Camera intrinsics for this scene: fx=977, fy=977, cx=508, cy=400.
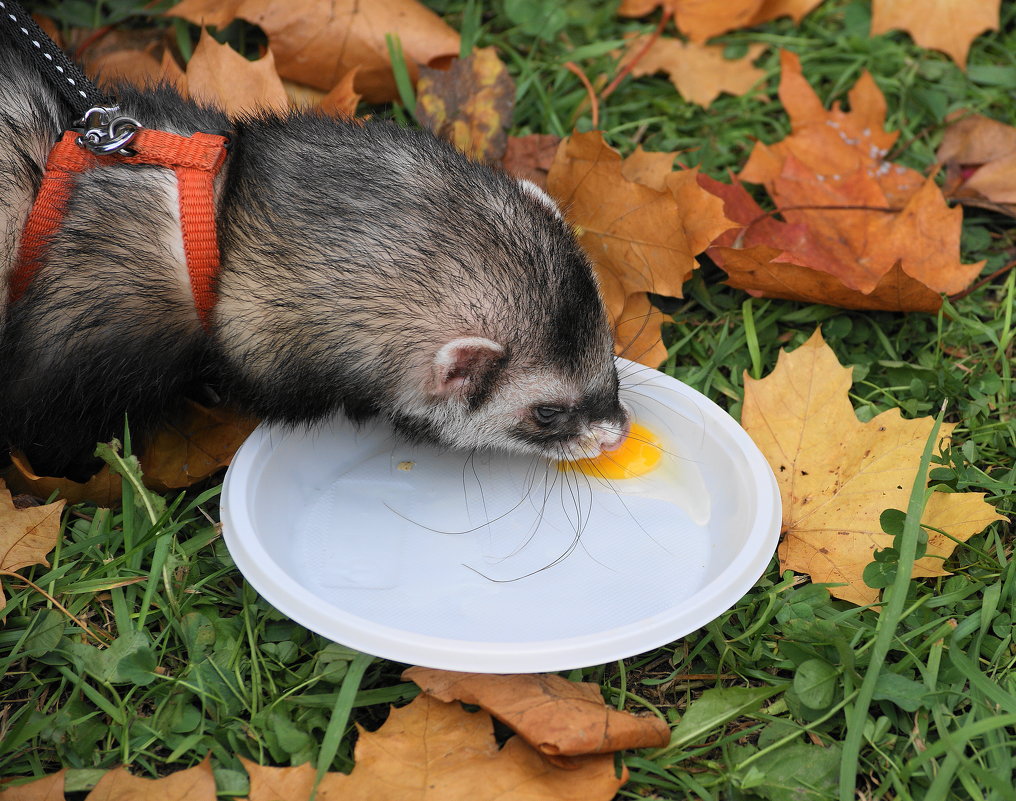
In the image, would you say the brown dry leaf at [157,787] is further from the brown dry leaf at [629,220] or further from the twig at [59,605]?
the brown dry leaf at [629,220]

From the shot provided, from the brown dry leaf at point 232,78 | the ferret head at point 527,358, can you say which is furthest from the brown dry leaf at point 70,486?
the brown dry leaf at point 232,78

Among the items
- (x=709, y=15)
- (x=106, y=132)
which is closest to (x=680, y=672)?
(x=106, y=132)

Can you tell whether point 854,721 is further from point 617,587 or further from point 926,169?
point 926,169

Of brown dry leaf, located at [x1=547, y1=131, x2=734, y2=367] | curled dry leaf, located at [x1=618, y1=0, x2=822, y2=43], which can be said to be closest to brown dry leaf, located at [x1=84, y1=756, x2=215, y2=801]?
brown dry leaf, located at [x1=547, y1=131, x2=734, y2=367]

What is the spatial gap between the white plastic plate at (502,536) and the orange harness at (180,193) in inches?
17.2

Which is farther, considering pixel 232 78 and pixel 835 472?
pixel 232 78

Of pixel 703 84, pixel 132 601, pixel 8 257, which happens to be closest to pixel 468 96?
pixel 703 84

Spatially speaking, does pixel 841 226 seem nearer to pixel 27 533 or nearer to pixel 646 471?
pixel 646 471

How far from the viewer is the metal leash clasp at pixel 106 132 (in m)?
2.33

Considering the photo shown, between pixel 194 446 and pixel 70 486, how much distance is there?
0.33 metres

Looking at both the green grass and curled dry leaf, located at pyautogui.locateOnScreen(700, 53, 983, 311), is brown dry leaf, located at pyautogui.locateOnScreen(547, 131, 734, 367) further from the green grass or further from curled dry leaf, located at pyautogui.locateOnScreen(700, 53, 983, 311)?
the green grass

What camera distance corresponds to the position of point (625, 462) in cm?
265

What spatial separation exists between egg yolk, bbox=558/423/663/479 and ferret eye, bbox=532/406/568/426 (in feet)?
0.72

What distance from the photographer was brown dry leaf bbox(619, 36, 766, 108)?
3.64 metres
